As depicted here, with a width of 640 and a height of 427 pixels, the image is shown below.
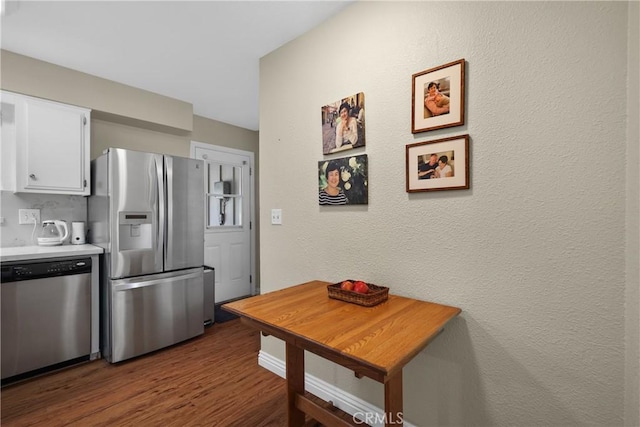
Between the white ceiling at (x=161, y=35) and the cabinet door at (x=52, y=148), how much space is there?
44 cm

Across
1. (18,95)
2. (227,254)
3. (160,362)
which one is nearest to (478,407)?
(160,362)

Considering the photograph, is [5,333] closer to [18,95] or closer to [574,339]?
[18,95]

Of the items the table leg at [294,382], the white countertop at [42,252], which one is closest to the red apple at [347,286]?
the table leg at [294,382]

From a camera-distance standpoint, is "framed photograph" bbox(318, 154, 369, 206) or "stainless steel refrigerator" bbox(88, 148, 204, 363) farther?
"stainless steel refrigerator" bbox(88, 148, 204, 363)

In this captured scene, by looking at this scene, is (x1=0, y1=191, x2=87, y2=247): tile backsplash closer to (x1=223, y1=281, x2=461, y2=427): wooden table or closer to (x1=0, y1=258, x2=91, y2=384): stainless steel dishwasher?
(x1=0, y1=258, x2=91, y2=384): stainless steel dishwasher

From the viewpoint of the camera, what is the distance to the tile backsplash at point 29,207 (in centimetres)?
246

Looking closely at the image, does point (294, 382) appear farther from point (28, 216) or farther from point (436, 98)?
point (28, 216)

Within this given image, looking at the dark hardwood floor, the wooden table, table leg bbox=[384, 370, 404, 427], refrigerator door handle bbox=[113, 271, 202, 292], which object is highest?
the wooden table

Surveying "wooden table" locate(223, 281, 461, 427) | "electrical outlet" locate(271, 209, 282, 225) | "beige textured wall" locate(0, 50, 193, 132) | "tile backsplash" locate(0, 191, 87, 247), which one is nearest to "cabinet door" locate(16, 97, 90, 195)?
"beige textured wall" locate(0, 50, 193, 132)

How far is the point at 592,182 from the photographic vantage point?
3.52 feet

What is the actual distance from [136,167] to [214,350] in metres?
1.76

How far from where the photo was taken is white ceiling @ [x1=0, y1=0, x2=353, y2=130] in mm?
1818

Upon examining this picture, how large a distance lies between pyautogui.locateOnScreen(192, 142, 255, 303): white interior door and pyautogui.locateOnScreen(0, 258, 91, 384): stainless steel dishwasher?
1.56 m

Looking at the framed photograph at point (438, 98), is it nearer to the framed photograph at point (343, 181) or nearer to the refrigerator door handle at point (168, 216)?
the framed photograph at point (343, 181)
